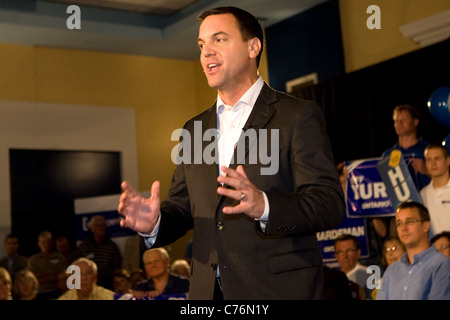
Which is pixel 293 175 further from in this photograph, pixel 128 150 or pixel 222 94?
pixel 128 150

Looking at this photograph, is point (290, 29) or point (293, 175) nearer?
point (293, 175)

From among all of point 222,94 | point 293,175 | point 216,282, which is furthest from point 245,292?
point 222,94

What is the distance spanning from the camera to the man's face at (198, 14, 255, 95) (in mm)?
1947

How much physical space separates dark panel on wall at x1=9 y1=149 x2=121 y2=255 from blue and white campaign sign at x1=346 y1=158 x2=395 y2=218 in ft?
16.0

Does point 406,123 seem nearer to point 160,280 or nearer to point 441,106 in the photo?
point 441,106

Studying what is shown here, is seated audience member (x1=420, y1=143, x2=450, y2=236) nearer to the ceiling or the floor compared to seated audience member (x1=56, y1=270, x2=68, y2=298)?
nearer to the ceiling

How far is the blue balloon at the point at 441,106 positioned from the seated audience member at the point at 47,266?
17.0ft

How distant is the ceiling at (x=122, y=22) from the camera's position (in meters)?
8.88

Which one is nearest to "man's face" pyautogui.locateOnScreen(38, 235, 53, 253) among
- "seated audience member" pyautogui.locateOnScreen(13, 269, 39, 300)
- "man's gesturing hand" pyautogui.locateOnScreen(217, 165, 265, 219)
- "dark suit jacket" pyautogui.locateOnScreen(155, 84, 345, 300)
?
"seated audience member" pyautogui.locateOnScreen(13, 269, 39, 300)

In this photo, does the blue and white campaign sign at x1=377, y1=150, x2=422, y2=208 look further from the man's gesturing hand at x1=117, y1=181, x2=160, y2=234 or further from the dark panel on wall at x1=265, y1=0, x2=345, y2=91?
the man's gesturing hand at x1=117, y1=181, x2=160, y2=234

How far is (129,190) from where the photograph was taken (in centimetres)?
181

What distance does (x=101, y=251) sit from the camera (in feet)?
28.1
